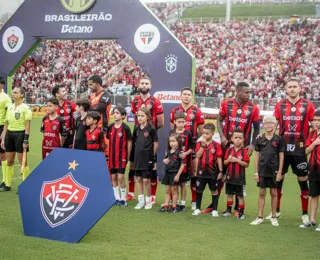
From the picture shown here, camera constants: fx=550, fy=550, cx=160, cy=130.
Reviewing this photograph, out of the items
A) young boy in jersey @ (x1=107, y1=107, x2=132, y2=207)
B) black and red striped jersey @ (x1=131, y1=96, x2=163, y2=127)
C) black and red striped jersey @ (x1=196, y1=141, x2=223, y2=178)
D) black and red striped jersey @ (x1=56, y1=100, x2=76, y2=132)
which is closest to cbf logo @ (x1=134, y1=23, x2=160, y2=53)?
black and red striped jersey @ (x1=131, y1=96, x2=163, y2=127)

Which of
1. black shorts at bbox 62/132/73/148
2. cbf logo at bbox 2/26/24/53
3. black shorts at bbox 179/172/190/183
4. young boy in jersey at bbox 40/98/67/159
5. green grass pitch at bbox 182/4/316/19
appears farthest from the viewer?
green grass pitch at bbox 182/4/316/19

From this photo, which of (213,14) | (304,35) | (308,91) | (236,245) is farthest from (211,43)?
(236,245)

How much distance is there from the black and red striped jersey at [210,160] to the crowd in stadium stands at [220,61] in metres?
23.1

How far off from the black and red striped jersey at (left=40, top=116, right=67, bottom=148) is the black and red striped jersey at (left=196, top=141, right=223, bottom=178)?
8.44 ft

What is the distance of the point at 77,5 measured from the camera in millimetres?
11797

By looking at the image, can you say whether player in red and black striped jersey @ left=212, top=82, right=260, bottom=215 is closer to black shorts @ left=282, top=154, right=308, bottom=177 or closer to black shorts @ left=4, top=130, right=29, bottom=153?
black shorts @ left=282, top=154, right=308, bottom=177

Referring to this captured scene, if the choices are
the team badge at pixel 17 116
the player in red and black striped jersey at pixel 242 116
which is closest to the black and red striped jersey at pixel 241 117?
the player in red and black striped jersey at pixel 242 116

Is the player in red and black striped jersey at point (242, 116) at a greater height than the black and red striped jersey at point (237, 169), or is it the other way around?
the player in red and black striped jersey at point (242, 116)

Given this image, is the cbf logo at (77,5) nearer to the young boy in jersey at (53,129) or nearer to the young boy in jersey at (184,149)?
the young boy in jersey at (53,129)

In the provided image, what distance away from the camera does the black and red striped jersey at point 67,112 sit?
9.92 meters

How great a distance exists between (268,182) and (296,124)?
3.08 feet

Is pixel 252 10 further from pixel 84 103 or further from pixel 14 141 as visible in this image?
pixel 84 103

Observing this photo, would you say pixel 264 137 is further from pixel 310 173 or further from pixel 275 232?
pixel 275 232

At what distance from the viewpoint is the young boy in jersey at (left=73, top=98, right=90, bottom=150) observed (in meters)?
8.82
